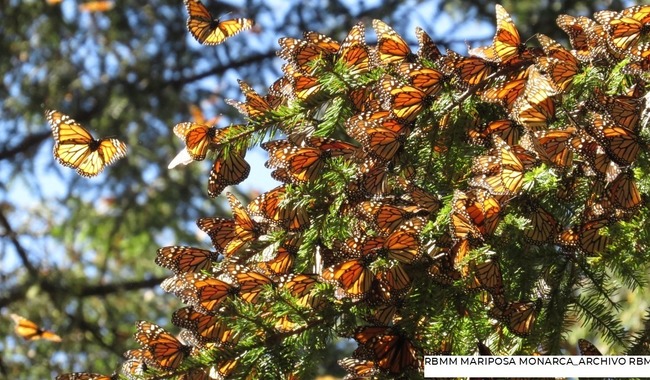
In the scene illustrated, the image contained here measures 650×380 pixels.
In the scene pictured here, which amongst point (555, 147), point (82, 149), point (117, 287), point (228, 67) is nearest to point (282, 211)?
point (555, 147)

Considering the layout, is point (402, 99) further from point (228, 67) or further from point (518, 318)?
point (228, 67)

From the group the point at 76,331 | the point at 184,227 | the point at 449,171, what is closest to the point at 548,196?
the point at 449,171

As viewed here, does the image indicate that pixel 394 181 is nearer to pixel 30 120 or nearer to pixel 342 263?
pixel 342 263

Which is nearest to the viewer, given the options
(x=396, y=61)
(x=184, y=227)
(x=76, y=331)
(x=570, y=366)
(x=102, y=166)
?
(x=570, y=366)

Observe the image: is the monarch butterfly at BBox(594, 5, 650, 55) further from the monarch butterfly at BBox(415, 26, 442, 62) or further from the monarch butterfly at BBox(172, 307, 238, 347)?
the monarch butterfly at BBox(172, 307, 238, 347)

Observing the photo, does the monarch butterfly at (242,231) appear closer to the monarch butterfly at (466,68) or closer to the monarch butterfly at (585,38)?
the monarch butterfly at (466,68)

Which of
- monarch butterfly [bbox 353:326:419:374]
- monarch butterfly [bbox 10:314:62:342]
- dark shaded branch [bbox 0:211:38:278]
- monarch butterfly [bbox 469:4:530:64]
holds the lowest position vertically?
monarch butterfly [bbox 353:326:419:374]

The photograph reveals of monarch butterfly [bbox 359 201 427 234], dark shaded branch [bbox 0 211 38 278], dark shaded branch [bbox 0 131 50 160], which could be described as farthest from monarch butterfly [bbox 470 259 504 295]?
dark shaded branch [bbox 0 131 50 160]
